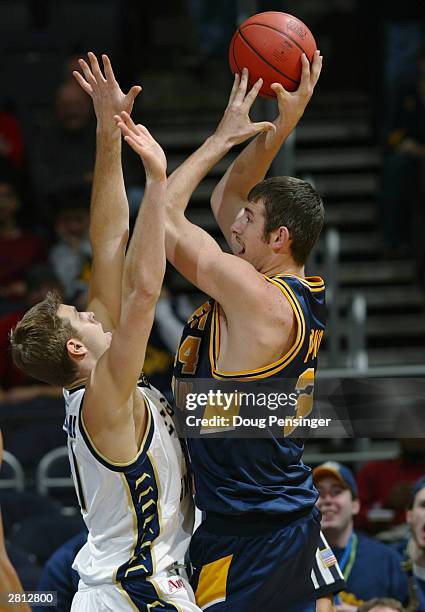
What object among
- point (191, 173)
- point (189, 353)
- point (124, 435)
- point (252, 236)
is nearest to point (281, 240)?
point (252, 236)

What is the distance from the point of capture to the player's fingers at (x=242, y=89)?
4.40 meters

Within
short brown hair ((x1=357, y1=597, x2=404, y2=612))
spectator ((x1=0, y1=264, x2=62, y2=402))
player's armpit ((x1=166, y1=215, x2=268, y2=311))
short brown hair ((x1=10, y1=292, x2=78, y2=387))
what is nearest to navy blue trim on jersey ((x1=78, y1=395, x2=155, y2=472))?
short brown hair ((x1=10, y1=292, x2=78, y2=387))

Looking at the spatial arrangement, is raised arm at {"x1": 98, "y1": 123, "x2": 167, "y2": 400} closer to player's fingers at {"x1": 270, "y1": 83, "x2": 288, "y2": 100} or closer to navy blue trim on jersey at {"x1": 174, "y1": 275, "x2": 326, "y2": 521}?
navy blue trim on jersey at {"x1": 174, "y1": 275, "x2": 326, "y2": 521}

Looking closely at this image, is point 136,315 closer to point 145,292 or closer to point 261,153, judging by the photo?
point 145,292

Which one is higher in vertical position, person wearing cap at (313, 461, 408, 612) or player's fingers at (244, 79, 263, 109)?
player's fingers at (244, 79, 263, 109)

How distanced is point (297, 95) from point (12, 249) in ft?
14.9

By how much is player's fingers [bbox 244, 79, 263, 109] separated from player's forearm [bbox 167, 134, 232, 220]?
174mm

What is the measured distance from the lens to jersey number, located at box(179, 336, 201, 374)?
4.37 metres

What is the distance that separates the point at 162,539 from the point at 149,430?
381 mm

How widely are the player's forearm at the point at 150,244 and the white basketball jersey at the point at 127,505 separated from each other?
513 mm

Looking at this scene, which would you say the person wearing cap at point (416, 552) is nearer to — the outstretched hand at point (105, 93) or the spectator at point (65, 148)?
the outstretched hand at point (105, 93)

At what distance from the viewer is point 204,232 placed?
434 cm

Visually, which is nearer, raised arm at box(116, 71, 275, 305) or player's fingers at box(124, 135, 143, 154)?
player's fingers at box(124, 135, 143, 154)

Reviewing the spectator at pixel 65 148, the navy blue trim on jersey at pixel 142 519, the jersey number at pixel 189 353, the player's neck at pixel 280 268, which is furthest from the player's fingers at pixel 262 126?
the spectator at pixel 65 148
